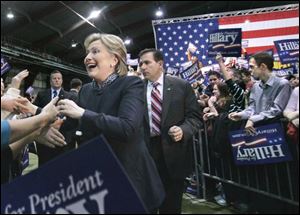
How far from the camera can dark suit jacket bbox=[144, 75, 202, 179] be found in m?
2.64

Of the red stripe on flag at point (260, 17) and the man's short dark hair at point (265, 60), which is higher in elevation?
the red stripe on flag at point (260, 17)

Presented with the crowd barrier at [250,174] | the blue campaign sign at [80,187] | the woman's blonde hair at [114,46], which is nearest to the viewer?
the blue campaign sign at [80,187]

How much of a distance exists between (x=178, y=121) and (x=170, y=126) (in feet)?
0.28

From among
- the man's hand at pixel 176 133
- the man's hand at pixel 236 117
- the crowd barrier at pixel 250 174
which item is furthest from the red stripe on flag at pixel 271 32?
the man's hand at pixel 176 133

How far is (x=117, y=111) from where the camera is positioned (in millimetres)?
1743

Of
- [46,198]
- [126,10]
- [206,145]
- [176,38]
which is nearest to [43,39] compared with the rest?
[126,10]

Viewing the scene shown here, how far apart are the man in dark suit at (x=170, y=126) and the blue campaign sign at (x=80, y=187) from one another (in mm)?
1346

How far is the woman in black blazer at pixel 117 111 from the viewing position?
1630mm

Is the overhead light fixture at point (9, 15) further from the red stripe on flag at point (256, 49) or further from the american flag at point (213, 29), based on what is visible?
the red stripe on flag at point (256, 49)

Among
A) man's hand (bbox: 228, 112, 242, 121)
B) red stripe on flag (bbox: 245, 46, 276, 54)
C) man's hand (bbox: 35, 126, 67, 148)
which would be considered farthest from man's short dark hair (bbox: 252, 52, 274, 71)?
red stripe on flag (bbox: 245, 46, 276, 54)

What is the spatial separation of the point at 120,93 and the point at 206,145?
3125 mm

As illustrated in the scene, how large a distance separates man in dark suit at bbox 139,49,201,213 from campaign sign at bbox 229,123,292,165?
88cm

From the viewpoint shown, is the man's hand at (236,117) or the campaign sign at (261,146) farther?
the man's hand at (236,117)

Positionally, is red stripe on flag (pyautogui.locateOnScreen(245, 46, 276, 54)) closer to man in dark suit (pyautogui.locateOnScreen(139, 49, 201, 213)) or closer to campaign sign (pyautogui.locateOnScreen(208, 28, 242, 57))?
campaign sign (pyautogui.locateOnScreen(208, 28, 242, 57))
